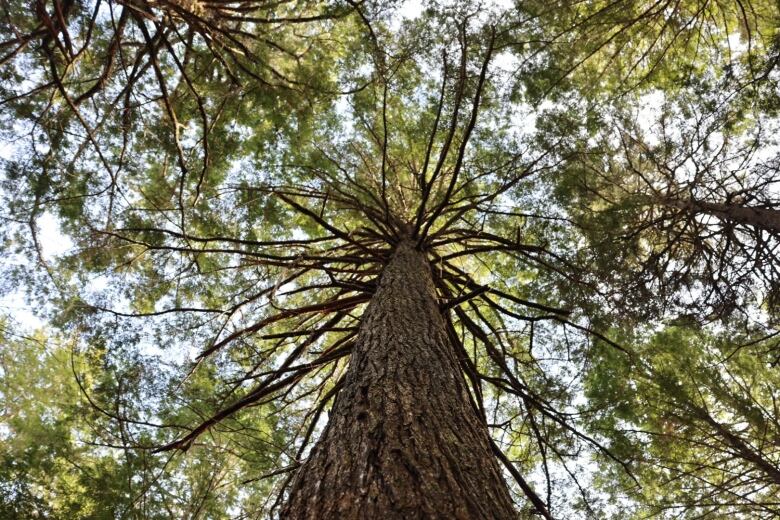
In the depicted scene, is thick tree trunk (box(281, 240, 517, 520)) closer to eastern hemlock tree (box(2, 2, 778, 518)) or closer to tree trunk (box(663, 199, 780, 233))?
eastern hemlock tree (box(2, 2, 778, 518))

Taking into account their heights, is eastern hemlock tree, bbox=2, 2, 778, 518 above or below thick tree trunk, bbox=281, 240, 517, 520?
above

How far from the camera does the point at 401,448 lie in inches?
54.6

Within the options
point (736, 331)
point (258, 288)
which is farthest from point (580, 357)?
point (258, 288)

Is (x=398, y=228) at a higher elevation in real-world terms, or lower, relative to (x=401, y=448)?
higher

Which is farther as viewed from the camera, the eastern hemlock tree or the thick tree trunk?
the eastern hemlock tree

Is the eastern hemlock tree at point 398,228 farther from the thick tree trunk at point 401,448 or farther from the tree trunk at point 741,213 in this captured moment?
the thick tree trunk at point 401,448

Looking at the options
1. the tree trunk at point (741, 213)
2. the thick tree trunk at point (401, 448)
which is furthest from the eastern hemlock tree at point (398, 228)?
the thick tree trunk at point (401, 448)

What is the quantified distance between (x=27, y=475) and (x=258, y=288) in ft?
8.62

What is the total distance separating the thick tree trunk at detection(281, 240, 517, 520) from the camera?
1.17m

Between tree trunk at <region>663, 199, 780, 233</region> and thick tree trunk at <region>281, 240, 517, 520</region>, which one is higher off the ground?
tree trunk at <region>663, 199, 780, 233</region>

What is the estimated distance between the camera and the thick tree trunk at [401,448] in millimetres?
1173

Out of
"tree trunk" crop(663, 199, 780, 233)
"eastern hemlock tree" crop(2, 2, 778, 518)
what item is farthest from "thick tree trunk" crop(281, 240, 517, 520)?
"tree trunk" crop(663, 199, 780, 233)

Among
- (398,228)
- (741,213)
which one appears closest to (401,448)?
(398,228)

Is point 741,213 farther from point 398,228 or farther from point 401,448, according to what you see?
point 401,448
